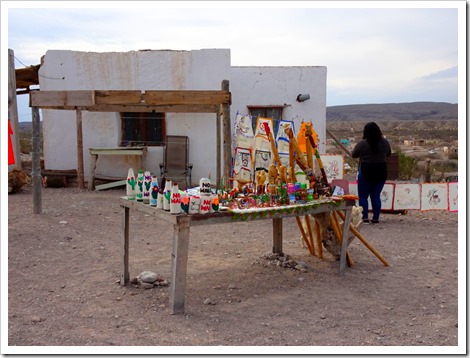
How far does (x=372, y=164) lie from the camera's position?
780cm

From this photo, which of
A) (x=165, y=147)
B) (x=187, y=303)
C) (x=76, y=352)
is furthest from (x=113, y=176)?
(x=76, y=352)

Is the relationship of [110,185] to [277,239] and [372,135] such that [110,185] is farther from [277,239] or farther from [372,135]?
[277,239]

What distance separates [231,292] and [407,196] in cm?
528

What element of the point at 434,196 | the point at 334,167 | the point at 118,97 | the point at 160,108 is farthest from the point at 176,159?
the point at 434,196

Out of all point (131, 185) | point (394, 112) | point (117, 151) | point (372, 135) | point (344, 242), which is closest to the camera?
point (131, 185)

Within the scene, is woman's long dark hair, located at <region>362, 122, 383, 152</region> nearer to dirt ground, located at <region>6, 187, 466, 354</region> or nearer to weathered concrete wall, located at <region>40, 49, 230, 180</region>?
dirt ground, located at <region>6, 187, 466, 354</region>

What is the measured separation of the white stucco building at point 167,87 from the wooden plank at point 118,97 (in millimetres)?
2164

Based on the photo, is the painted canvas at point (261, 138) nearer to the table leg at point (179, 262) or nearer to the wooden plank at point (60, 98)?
the table leg at point (179, 262)

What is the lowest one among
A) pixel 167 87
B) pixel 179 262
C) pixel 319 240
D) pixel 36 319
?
pixel 36 319

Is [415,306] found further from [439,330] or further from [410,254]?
[410,254]

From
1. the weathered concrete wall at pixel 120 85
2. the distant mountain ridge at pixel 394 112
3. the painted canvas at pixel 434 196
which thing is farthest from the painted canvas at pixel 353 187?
the distant mountain ridge at pixel 394 112

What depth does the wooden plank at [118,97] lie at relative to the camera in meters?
10.2

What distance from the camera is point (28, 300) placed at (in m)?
4.55

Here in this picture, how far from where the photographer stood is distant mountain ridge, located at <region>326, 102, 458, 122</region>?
76.2 meters
